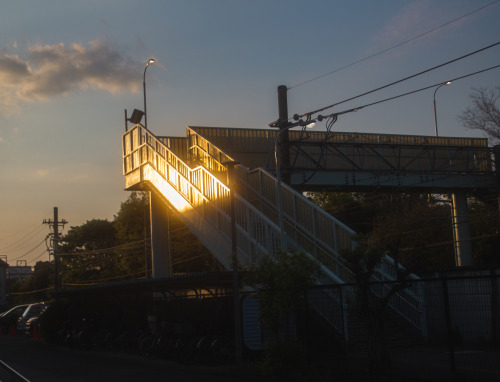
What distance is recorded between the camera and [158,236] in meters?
32.2

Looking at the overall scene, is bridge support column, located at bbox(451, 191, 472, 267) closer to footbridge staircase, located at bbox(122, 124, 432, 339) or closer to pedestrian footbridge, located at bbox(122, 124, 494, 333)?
pedestrian footbridge, located at bbox(122, 124, 494, 333)

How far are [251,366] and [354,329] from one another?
294cm

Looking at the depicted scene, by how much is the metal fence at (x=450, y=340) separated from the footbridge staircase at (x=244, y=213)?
112 cm

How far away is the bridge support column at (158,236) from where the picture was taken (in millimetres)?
31938

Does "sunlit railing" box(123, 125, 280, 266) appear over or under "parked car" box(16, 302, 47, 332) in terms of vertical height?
over

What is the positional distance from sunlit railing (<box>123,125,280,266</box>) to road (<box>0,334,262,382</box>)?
3.32m

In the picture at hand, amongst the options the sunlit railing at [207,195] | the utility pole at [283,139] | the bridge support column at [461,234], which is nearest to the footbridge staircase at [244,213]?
the sunlit railing at [207,195]

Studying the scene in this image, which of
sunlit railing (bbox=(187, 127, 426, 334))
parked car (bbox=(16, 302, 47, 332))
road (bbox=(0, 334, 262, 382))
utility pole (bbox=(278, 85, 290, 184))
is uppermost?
utility pole (bbox=(278, 85, 290, 184))

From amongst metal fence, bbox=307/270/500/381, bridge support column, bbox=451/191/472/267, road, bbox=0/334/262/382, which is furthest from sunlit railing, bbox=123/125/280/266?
bridge support column, bbox=451/191/472/267

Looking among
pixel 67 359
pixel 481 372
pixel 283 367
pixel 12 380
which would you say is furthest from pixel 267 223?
pixel 12 380

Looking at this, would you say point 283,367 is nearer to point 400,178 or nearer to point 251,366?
point 251,366

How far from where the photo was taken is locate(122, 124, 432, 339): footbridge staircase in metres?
17.8

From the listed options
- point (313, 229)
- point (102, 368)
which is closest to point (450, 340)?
point (313, 229)

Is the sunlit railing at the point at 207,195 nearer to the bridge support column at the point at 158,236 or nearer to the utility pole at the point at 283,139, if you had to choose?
the bridge support column at the point at 158,236
